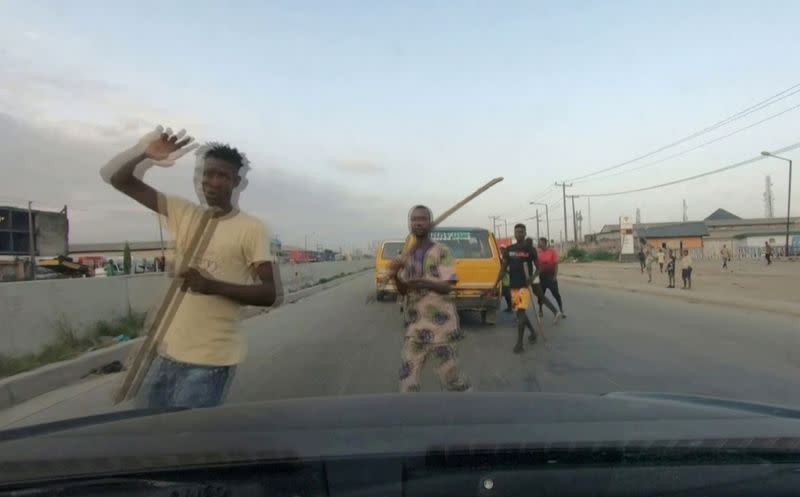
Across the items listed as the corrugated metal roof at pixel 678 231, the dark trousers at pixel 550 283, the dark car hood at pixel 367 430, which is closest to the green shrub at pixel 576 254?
the corrugated metal roof at pixel 678 231

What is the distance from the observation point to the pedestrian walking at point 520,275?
10.3m

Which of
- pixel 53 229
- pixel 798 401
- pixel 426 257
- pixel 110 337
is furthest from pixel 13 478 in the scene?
pixel 53 229

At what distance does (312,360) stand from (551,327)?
5436 millimetres

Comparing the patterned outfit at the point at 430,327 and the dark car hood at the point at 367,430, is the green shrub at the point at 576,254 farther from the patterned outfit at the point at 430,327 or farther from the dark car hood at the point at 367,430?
the dark car hood at the point at 367,430

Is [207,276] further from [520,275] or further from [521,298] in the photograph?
[520,275]

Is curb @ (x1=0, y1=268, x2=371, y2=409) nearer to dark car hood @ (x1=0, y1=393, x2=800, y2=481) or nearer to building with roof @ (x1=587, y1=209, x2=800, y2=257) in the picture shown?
dark car hood @ (x1=0, y1=393, x2=800, y2=481)

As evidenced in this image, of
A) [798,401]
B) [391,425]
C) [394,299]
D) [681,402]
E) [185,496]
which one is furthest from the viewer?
[394,299]

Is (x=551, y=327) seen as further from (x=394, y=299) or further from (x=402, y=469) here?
(x=402, y=469)

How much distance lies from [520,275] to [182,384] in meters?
7.91

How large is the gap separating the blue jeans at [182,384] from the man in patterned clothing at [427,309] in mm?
1955

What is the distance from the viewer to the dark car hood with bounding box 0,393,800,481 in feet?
6.22

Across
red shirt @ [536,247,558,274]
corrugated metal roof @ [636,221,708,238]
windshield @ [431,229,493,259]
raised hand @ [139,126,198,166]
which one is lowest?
red shirt @ [536,247,558,274]

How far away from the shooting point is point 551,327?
13.2 meters

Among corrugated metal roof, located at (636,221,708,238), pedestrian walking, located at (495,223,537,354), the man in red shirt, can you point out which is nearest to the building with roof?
corrugated metal roof, located at (636,221,708,238)
